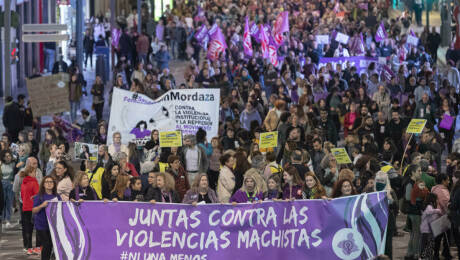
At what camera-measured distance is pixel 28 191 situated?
18.1 m

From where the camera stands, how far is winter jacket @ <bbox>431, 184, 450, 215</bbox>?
17203mm

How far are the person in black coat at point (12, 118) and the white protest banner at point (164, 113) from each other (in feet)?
12.8

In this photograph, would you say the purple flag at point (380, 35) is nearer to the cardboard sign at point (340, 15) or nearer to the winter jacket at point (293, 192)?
the cardboard sign at point (340, 15)

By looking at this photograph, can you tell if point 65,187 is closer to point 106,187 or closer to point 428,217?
point 106,187

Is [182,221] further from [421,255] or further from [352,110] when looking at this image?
[352,110]

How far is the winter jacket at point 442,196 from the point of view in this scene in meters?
17.2

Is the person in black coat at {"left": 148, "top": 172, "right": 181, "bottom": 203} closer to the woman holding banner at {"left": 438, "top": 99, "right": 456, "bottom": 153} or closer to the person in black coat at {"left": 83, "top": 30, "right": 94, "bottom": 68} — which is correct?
the woman holding banner at {"left": 438, "top": 99, "right": 456, "bottom": 153}

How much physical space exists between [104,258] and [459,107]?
1487 cm

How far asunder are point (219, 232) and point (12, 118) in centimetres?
1162

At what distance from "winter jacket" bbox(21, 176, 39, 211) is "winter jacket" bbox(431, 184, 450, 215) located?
5.32 m

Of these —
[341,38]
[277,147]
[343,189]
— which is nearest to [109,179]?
[343,189]

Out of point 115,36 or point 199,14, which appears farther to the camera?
point 199,14

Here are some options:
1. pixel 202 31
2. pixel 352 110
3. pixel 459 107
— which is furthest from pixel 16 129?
pixel 202 31

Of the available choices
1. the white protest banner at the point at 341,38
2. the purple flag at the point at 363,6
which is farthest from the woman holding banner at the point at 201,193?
the purple flag at the point at 363,6
